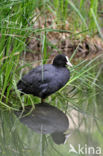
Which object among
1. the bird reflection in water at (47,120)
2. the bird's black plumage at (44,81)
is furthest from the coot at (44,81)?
the bird reflection in water at (47,120)

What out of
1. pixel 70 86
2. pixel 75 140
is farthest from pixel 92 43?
pixel 75 140

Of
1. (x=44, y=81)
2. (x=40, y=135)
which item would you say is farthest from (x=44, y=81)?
(x=40, y=135)

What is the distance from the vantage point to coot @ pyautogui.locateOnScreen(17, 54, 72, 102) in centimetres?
437

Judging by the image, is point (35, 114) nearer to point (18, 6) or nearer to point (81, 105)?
point (81, 105)

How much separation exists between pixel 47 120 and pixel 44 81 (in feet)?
2.21

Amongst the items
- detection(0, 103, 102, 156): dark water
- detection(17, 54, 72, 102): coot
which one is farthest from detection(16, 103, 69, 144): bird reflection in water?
detection(17, 54, 72, 102): coot

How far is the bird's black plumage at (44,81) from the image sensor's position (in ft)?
14.3

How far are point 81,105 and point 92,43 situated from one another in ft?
16.0

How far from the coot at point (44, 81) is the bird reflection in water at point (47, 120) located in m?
0.17

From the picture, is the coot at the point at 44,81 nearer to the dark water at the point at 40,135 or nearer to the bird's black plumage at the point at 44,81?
the bird's black plumage at the point at 44,81

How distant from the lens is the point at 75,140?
10.4ft

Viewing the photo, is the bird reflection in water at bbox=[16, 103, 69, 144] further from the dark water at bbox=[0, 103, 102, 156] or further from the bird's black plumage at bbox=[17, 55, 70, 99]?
the bird's black plumage at bbox=[17, 55, 70, 99]

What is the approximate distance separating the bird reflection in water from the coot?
0.57 feet

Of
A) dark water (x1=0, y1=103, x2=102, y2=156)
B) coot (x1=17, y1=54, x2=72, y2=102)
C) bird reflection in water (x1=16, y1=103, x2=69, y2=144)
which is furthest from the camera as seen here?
coot (x1=17, y1=54, x2=72, y2=102)
